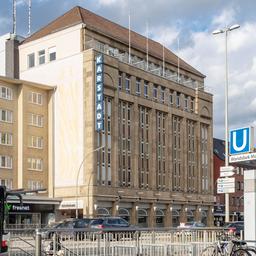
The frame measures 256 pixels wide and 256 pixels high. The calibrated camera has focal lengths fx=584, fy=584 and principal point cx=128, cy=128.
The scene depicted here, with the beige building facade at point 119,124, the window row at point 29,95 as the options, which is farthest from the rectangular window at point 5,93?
the beige building facade at point 119,124

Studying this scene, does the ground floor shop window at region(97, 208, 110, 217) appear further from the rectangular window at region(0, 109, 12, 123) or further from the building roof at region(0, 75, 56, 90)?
the building roof at region(0, 75, 56, 90)

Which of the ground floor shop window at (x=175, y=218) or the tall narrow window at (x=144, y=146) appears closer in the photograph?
the tall narrow window at (x=144, y=146)

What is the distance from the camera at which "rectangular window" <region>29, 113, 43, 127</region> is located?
217 ft

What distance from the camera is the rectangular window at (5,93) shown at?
209ft

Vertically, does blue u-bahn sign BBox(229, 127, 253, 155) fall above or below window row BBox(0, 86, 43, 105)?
below

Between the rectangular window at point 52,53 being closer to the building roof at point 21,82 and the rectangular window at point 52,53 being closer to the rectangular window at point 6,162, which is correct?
the building roof at point 21,82

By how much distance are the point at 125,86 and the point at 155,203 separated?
14914 mm

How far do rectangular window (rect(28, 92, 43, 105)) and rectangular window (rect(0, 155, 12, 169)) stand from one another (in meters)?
7.21

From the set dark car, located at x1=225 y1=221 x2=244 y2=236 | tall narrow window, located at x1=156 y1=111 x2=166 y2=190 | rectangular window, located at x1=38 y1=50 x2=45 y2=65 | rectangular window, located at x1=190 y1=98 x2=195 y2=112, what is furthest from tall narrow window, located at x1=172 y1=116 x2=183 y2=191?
dark car, located at x1=225 y1=221 x2=244 y2=236

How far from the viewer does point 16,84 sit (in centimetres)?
6512

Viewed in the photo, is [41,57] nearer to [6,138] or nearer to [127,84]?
[127,84]

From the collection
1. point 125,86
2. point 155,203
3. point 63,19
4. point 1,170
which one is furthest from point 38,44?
point 155,203

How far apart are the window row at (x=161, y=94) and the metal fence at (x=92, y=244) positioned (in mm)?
51984

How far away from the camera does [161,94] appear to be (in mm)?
76000
